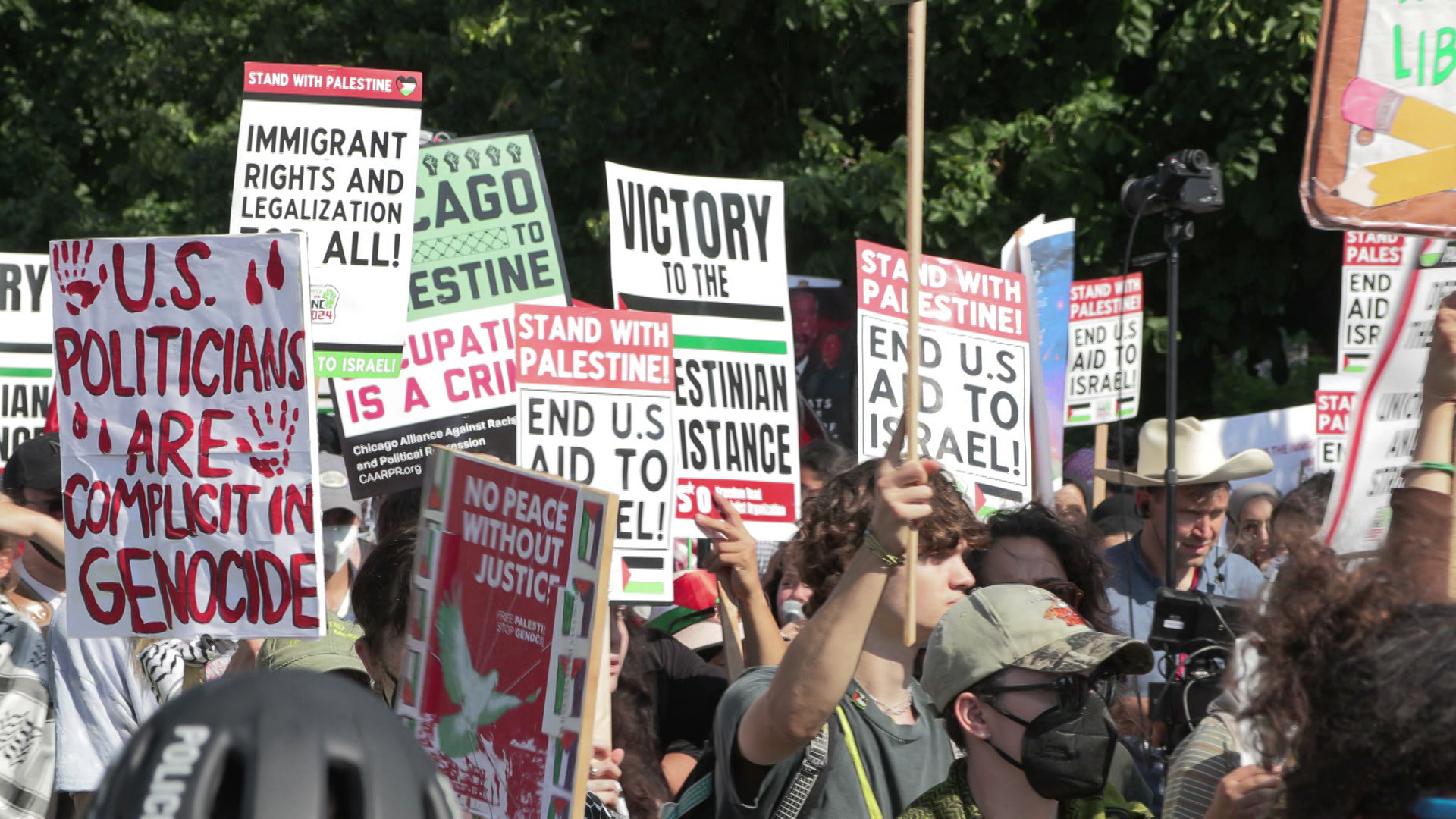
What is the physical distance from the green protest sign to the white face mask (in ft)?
2.90

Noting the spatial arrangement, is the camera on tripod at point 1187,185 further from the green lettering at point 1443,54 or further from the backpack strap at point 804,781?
the backpack strap at point 804,781

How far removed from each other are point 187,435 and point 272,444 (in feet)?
0.80

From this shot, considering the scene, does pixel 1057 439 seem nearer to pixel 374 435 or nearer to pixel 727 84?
pixel 374 435

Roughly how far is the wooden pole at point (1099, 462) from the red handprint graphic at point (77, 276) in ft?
18.4

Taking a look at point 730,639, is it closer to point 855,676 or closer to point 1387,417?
point 855,676

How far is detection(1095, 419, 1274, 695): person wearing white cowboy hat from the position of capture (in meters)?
5.49

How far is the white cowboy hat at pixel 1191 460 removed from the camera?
21.3ft

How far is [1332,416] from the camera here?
29.6 ft

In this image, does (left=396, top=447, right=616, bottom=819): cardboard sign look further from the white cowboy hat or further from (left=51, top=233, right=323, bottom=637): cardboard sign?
the white cowboy hat

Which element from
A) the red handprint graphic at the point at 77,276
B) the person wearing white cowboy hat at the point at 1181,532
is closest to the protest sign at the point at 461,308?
the red handprint graphic at the point at 77,276

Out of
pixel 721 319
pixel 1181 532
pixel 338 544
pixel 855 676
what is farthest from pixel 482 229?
pixel 855 676

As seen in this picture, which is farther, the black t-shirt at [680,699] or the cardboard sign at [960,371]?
the cardboard sign at [960,371]

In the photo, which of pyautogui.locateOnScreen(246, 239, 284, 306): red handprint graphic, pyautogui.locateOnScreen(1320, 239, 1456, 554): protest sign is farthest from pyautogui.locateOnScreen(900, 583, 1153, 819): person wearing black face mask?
pyautogui.locateOnScreen(246, 239, 284, 306): red handprint graphic

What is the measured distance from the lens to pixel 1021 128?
513 inches
